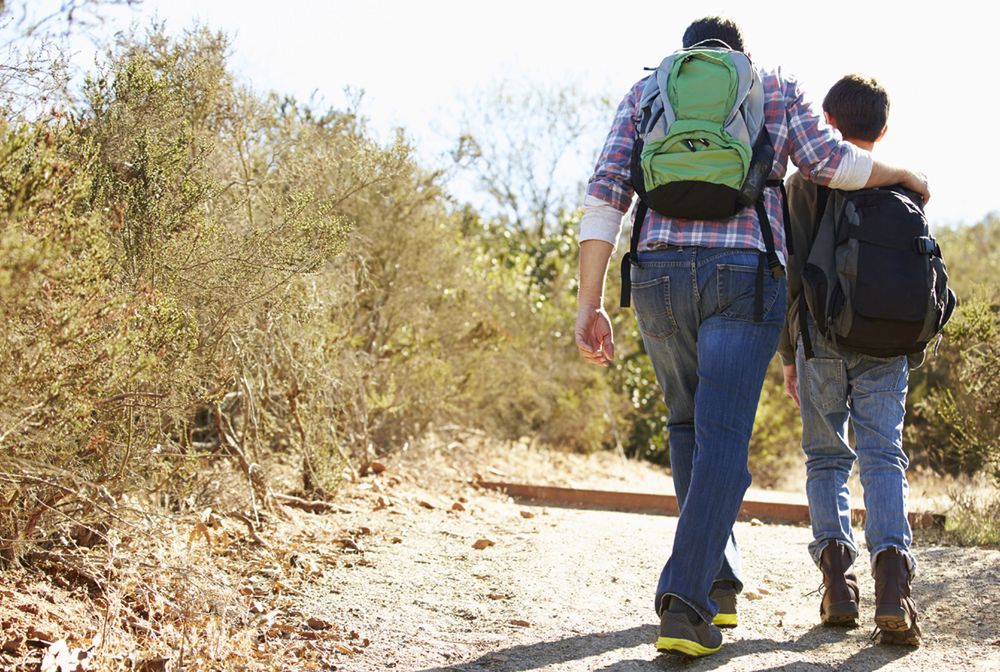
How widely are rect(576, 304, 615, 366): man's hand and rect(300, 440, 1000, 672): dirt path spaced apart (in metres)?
0.89

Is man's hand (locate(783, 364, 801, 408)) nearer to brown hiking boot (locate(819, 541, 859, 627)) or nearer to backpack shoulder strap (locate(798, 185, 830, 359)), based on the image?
backpack shoulder strap (locate(798, 185, 830, 359))

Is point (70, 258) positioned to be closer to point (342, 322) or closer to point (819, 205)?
point (819, 205)

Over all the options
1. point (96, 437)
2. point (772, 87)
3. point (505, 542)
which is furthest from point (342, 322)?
point (772, 87)

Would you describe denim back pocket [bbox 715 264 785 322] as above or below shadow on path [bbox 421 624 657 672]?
above

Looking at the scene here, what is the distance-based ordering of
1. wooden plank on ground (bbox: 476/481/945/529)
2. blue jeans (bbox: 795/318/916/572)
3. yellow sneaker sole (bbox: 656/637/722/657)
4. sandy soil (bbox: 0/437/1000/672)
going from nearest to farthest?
sandy soil (bbox: 0/437/1000/672)
yellow sneaker sole (bbox: 656/637/722/657)
blue jeans (bbox: 795/318/916/572)
wooden plank on ground (bbox: 476/481/945/529)

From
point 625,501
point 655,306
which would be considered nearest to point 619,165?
point 655,306

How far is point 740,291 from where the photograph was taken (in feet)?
9.86

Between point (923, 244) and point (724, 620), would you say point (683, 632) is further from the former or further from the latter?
point (923, 244)

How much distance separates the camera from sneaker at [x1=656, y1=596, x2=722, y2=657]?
2900 millimetres

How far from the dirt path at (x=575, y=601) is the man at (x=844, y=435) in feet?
0.46

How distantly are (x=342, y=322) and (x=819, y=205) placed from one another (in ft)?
8.99

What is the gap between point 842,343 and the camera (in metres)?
3.29

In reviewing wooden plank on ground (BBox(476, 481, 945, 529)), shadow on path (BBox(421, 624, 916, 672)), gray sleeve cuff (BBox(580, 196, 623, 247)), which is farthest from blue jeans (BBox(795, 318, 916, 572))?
wooden plank on ground (BBox(476, 481, 945, 529))

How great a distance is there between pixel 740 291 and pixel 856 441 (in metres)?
0.68
